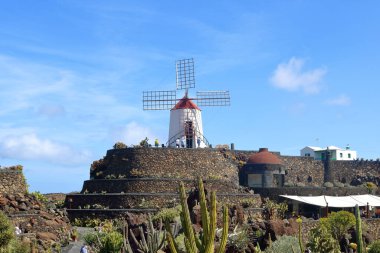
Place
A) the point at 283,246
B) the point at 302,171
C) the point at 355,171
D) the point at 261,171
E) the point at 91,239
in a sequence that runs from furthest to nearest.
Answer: the point at 355,171, the point at 302,171, the point at 261,171, the point at 91,239, the point at 283,246

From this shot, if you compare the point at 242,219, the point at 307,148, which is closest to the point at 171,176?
the point at 242,219

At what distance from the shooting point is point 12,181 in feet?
114

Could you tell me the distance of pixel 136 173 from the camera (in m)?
43.2

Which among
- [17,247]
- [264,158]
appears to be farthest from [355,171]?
[17,247]

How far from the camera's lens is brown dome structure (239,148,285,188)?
49.3 m

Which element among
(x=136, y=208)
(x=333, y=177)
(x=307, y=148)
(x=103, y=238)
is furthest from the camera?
(x=307, y=148)

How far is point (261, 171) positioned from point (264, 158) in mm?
1191

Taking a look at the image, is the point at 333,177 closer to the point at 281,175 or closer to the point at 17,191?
the point at 281,175

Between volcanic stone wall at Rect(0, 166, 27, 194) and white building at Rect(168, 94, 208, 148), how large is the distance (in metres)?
17.9

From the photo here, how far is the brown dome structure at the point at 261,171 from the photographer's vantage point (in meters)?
49.3

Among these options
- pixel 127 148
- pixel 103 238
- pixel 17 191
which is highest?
pixel 127 148

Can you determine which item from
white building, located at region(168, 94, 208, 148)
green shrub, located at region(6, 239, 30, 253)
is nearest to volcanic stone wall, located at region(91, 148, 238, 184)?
white building, located at region(168, 94, 208, 148)

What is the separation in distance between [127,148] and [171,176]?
13.5ft

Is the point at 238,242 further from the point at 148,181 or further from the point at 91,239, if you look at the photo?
the point at 148,181
